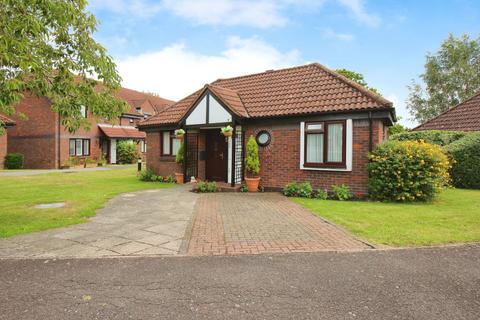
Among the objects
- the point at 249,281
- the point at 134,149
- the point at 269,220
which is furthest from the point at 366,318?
the point at 134,149

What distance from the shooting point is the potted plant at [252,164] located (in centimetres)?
1230

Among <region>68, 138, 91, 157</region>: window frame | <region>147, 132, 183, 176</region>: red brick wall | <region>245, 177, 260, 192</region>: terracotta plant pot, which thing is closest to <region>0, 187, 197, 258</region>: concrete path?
<region>245, 177, 260, 192</region>: terracotta plant pot

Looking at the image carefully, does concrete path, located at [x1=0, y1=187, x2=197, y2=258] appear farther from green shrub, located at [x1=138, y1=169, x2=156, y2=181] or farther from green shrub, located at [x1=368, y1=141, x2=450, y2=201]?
green shrub, located at [x1=138, y1=169, x2=156, y2=181]

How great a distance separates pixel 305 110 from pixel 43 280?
9800 millimetres

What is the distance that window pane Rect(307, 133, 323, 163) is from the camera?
11492 millimetres

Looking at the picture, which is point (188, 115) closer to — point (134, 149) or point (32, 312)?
point (32, 312)

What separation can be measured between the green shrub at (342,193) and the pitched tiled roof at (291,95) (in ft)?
8.81

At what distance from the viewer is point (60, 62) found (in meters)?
6.46

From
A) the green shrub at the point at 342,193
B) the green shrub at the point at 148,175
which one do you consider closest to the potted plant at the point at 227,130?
the green shrub at the point at 342,193

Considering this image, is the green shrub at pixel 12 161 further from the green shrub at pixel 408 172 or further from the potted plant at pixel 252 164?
the green shrub at pixel 408 172

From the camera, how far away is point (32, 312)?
3.15m

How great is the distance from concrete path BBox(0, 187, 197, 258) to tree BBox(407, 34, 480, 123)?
131 feet

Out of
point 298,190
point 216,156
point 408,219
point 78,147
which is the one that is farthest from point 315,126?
point 78,147

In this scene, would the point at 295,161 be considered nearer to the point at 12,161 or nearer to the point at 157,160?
the point at 157,160
